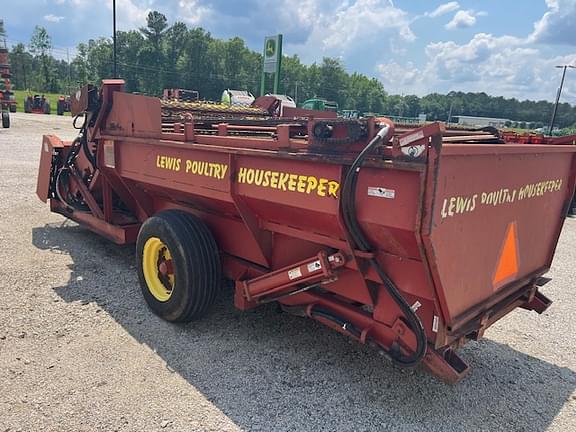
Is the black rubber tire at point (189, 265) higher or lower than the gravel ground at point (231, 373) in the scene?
higher

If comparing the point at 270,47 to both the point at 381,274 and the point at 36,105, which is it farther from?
the point at 381,274

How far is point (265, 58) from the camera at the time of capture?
25766 mm

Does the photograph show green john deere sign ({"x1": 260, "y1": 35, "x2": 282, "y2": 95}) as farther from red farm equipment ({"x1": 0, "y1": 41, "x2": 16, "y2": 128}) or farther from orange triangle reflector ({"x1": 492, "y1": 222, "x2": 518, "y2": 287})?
orange triangle reflector ({"x1": 492, "y1": 222, "x2": 518, "y2": 287})

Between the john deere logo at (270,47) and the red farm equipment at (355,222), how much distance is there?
2227cm

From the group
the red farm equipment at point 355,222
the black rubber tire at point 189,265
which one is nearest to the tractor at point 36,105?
the red farm equipment at point 355,222

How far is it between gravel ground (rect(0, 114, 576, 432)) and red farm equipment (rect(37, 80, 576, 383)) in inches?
13.6

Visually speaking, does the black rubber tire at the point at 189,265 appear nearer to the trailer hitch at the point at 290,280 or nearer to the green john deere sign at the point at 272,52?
the trailer hitch at the point at 290,280

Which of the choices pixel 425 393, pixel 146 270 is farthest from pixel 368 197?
pixel 146 270

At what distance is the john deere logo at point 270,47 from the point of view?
25.1 meters

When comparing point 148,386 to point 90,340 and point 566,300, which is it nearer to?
point 90,340

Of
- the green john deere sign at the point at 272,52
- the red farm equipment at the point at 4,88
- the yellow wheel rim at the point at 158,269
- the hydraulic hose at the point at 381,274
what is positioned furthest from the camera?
the green john deere sign at the point at 272,52

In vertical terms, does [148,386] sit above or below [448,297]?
below

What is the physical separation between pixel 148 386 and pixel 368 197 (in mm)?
1786

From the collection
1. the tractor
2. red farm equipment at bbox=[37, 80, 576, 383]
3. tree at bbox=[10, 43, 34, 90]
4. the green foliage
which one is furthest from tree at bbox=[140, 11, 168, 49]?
red farm equipment at bbox=[37, 80, 576, 383]
